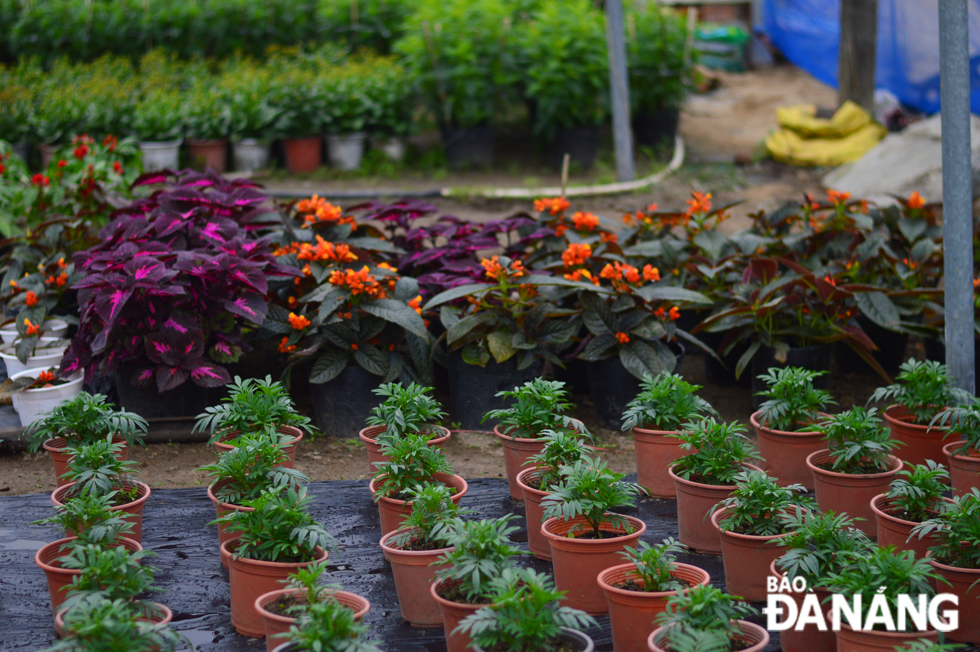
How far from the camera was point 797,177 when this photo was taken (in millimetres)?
8570

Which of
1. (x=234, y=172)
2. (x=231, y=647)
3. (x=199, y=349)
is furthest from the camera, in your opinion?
(x=234, y=172)

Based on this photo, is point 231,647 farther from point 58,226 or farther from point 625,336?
point 58,226

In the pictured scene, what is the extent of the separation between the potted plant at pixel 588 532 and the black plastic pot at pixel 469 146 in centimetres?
621

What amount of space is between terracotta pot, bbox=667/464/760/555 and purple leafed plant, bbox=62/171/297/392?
1685 mm

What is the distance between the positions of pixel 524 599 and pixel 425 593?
533mm

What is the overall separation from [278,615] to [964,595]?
1.63 m

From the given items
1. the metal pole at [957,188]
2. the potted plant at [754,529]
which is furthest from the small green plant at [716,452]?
the metal pole at [957,188]

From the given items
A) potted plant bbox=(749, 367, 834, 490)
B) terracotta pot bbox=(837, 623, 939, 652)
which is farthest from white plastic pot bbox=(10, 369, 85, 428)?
terracotta pot bbox=(837, 623, 939, 652)

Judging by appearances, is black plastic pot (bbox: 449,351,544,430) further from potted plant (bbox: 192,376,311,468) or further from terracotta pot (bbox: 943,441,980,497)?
terracotta pot (bbox: 943,441,980,497)

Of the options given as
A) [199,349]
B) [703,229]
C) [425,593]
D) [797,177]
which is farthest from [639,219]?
[797,177]

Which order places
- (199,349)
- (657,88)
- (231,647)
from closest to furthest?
(231,647) → (199,349) → (657,88)

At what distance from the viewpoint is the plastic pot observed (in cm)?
765

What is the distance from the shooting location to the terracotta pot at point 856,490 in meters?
2.69

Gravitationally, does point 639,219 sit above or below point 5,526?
above
